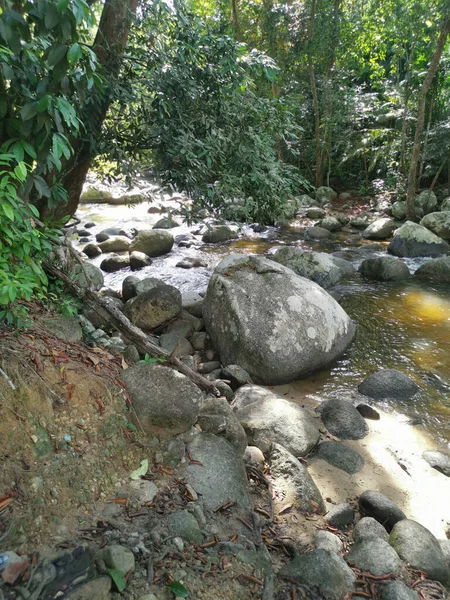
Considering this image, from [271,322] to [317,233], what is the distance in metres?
7.85

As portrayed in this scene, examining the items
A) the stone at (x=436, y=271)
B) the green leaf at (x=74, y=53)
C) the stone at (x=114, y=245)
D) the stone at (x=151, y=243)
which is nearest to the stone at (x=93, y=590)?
the green leaf at (x=74, y=53)

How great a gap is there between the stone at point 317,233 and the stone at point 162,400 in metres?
10.1

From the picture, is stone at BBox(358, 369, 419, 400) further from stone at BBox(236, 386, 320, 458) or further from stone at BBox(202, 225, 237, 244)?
stone at BBox(202, 225, 237, 244)

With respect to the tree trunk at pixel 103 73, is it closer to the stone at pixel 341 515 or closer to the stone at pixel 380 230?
the stone at pixel 341 515

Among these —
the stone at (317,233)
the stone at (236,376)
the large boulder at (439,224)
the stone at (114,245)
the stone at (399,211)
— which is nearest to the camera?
the stone at (236,376)

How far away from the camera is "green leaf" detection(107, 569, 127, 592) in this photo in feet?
5.69

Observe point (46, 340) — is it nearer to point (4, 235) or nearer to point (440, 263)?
point (4, 235)

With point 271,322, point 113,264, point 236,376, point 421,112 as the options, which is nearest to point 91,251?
point 113,264

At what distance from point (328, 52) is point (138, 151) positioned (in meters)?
12.6

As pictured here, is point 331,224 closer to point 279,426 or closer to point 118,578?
point 279,426

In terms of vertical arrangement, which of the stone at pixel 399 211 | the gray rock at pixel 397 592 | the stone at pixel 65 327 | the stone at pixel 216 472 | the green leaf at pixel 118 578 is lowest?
the gray rock at pixel 397 592

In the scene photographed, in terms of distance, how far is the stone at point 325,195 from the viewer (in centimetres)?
1628

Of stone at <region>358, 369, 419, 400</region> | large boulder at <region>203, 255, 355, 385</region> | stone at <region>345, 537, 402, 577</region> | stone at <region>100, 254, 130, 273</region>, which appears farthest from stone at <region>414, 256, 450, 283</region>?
stone at <region>345, 537, 402, 577</region>

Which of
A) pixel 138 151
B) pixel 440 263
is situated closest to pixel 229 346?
pixel 138 151
